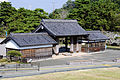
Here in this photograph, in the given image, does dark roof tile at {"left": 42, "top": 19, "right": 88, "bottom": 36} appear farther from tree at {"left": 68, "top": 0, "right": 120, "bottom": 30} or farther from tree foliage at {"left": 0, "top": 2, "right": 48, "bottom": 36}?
tree at {"left": 68, "top": 0, "right": 120, "bottom": 30}

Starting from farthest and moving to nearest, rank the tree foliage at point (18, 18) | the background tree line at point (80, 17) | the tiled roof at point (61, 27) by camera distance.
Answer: the background tree line at point (80, 17) → the tree foliage at point (18, 18) → the tiled roof at point (61, 27)

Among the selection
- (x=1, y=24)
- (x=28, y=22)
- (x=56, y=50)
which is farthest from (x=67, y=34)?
(x=1, y=24)

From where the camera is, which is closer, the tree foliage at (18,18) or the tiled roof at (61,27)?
the tiled roof at (61,27)

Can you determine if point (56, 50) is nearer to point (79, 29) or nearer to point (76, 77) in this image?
point (79, 29)

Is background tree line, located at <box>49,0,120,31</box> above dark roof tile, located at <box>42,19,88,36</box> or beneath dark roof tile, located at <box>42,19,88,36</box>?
above

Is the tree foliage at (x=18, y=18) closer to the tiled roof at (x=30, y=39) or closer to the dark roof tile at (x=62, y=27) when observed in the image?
the dark roof tile at (x=62, y=27)

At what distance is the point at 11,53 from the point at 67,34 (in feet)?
37.4

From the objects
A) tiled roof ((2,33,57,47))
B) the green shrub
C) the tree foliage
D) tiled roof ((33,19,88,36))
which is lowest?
the green shrub

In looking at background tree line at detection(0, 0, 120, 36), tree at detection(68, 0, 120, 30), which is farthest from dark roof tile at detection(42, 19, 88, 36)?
tree at detection(68, 0, 120, 30)

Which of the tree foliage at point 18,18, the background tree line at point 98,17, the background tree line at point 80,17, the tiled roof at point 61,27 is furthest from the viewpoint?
the background tree line at point 98,17

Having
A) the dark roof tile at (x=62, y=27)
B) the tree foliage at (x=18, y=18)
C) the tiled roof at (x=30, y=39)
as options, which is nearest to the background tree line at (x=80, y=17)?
the tree foliage at (x=18, y=18)

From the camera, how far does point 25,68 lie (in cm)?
1961

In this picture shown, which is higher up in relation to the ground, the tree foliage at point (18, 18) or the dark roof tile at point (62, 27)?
the tree foliage at point (18, 18)

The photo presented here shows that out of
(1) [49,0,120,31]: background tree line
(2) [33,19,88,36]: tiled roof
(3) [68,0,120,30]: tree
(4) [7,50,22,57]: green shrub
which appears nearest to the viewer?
(4) [7,50,22,57]: green shrub
